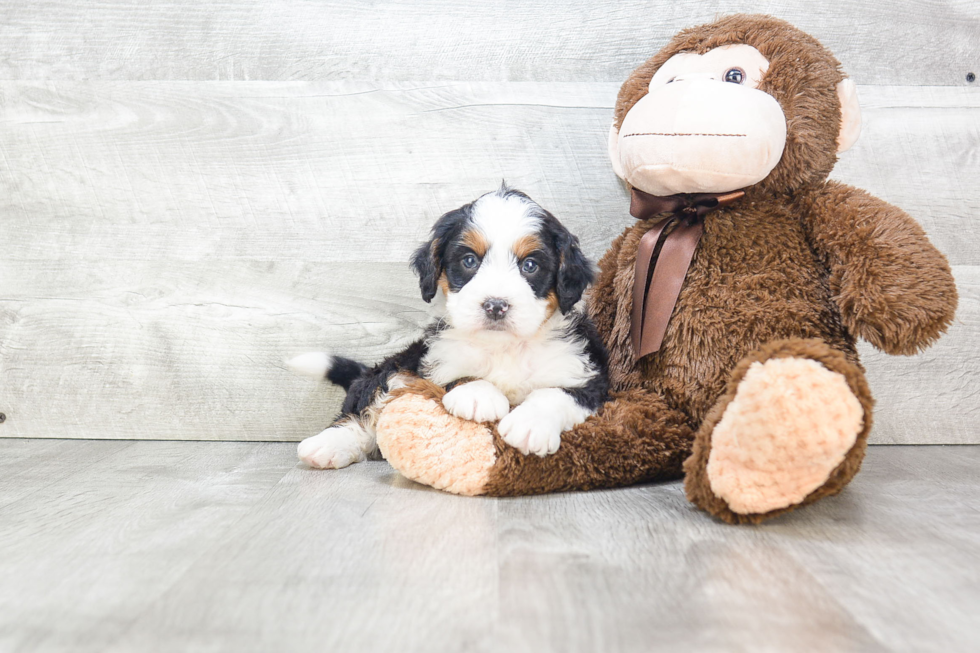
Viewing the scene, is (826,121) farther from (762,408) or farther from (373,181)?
(373,181)

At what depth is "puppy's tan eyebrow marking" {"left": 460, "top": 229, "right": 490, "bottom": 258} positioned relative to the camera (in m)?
1.65

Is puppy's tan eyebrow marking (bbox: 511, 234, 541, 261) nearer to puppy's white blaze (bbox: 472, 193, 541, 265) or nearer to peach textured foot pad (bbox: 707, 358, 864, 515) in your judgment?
puppy's white blaze (bbox: 472, 193, 541, 265)

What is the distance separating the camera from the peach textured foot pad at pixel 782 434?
3.92ft

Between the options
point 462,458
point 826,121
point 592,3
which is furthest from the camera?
point 592,3

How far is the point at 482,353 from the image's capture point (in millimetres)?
1762

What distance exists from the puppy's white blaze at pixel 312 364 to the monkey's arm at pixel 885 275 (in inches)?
51.4

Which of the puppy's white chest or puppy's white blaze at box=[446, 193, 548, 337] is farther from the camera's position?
the puppy's white chest

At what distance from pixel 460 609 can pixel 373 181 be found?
1.55 meters

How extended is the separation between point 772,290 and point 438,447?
0.80m

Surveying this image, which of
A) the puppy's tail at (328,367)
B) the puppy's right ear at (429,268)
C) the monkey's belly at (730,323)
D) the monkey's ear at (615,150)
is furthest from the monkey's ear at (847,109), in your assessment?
the puppy's tail at (328,367)

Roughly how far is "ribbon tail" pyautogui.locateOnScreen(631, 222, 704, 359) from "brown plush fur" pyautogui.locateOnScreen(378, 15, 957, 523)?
30mm

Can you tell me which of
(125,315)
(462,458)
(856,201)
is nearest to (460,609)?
(462,458)

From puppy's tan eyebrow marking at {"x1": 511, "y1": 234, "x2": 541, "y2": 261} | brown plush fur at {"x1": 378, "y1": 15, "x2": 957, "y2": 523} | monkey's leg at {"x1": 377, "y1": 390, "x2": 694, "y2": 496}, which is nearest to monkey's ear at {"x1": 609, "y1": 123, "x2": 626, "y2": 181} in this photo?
brown plush fur at {"x1": 378, "y1": 15, "x2": 957, "y2": 523}

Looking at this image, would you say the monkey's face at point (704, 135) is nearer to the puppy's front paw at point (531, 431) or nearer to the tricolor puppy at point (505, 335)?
the tricolor puppy at point (505, 335)
